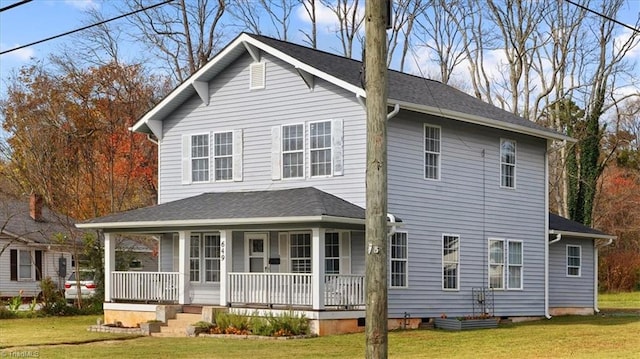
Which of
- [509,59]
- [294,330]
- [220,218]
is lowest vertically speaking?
[294,330]

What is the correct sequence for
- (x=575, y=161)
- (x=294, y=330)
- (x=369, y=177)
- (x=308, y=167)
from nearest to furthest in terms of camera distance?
(x=369, y=177)
(x=294, y=330)
(x=308, y=167)
(x=575, y=161)

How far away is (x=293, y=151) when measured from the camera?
26.3m

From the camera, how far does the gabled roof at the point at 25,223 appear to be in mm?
44562

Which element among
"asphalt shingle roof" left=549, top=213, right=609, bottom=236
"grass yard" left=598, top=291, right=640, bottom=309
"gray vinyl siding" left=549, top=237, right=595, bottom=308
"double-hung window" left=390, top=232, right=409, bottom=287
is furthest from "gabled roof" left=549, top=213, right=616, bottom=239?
"double-hung window" left=390, top=232, right=409, bottom=287

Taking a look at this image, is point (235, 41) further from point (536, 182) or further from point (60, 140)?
point (60, 140)

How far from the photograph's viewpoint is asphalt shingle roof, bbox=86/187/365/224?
927 inches

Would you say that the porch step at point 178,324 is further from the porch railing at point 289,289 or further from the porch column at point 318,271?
the porch column at point 318,271

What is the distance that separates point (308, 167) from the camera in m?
26.0

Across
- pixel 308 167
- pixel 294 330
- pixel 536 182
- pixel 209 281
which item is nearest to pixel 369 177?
pixel 294 330

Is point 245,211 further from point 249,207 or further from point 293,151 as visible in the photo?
point 293,151

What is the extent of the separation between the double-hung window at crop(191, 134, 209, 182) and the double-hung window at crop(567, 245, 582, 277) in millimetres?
13198

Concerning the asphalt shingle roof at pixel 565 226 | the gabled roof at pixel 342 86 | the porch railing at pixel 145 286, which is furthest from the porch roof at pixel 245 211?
the asphalt shingle roof at pixel 565 226

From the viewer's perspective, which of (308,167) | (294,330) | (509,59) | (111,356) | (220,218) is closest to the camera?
(111,356)

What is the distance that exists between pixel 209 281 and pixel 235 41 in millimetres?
6863
